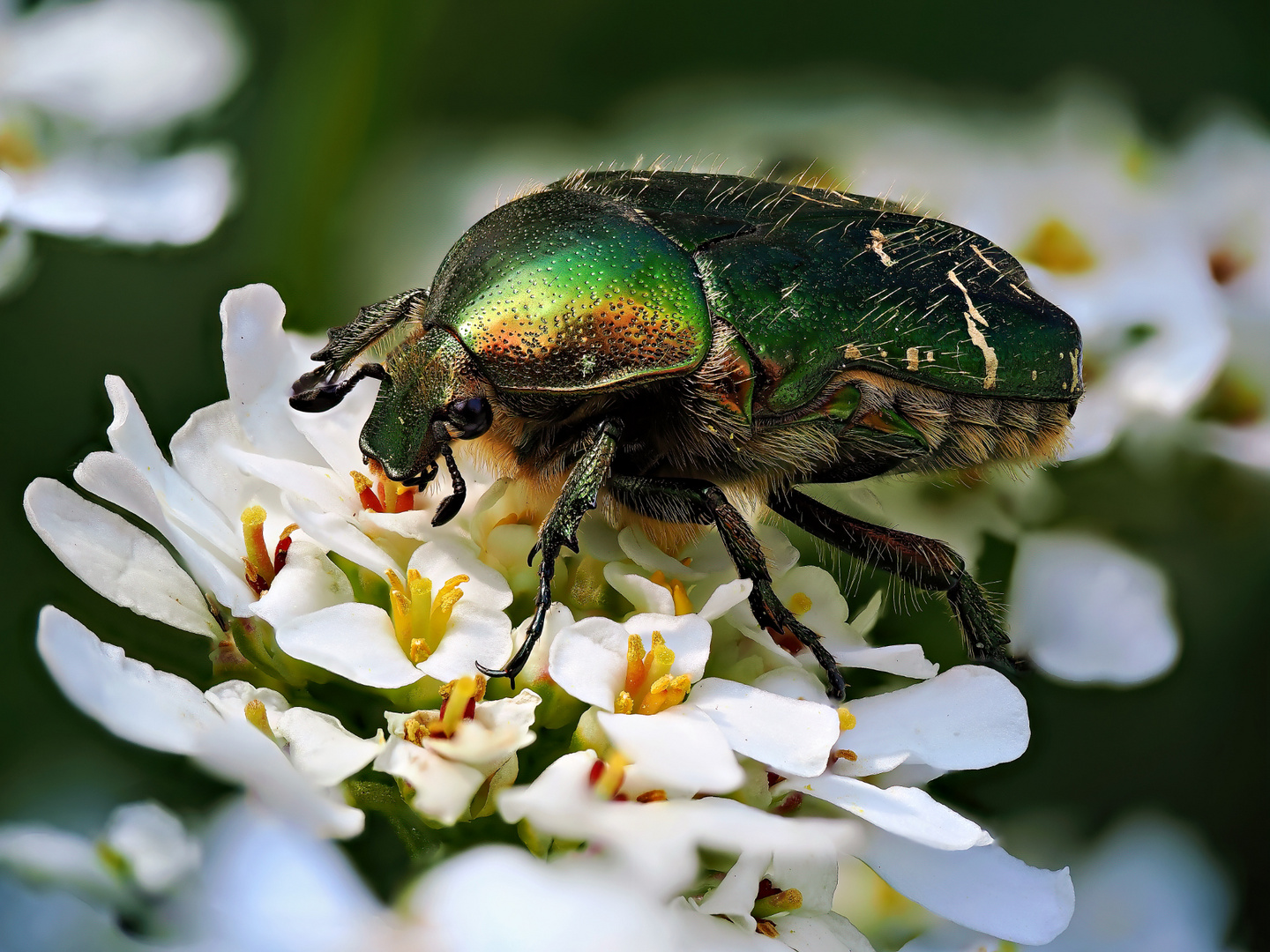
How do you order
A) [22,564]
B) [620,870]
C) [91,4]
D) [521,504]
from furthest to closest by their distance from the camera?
[91,4] → [22,564] → [521,504] → [620,870]

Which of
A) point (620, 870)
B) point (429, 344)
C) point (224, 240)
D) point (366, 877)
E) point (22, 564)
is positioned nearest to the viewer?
point (620, 870)

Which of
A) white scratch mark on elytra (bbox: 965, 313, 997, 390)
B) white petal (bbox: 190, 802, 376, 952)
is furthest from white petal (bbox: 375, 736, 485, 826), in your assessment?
white scratch mark on elytra (bbox: 965, 313, 997, 390)

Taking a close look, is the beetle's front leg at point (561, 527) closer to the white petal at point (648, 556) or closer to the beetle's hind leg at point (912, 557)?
the white petal at point (648, 556)

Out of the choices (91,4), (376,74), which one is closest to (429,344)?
(376,74)

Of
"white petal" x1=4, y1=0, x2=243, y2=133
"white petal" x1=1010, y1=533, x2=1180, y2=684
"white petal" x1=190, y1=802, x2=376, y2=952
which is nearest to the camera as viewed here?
"white petal" x1=190, y1=802, x2=376, y2=952

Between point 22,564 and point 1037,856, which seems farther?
point 1037,856

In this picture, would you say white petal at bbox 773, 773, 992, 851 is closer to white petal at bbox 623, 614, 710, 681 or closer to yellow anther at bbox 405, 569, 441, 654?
white petal at bbox 623, 614, 710, 681

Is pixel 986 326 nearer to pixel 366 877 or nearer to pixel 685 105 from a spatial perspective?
pixel 366 877

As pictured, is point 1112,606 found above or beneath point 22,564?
beneath
